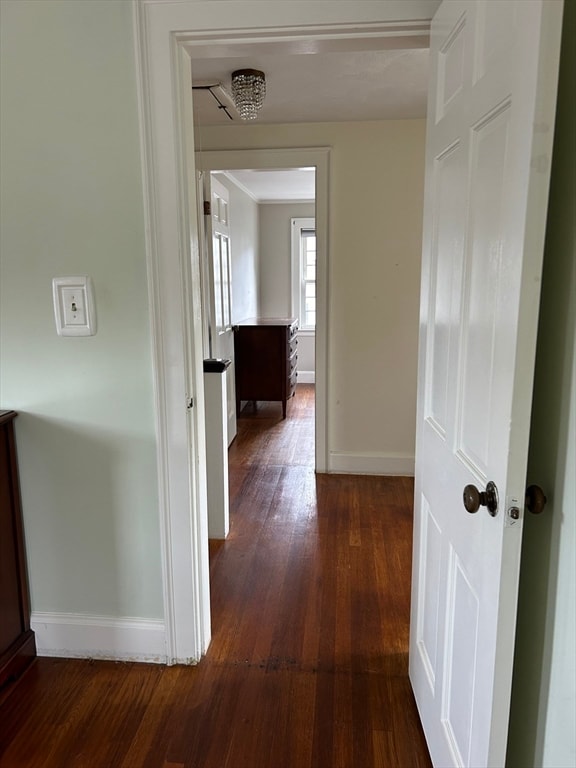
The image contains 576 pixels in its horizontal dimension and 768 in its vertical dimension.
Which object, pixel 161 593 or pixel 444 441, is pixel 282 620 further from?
pixel 444 441

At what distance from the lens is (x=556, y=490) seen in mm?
891

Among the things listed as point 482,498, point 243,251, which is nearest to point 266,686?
point 482,498

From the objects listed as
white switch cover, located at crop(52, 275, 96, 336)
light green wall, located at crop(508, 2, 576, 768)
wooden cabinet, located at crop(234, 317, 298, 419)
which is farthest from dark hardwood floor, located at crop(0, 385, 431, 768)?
wooden cabinet, located at crop(234, 317, 298, 419)

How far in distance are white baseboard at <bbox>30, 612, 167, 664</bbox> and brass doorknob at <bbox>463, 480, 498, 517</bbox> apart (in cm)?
128

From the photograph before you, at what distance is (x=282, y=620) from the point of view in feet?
6.72

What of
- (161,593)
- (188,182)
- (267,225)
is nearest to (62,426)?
(161,593)

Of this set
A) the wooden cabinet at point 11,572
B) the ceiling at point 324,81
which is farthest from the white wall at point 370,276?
the wooden cabinet at point 11,572

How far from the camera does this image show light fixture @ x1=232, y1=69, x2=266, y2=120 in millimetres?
2359

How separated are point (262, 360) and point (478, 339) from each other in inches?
154

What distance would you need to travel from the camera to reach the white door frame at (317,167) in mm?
3230

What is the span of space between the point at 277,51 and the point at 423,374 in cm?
105

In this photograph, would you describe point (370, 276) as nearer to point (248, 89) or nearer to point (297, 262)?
point (248, 89)

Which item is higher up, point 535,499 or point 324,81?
point 324,81

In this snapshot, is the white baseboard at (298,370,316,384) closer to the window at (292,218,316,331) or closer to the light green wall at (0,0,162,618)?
the window at (292,218,316,331)
